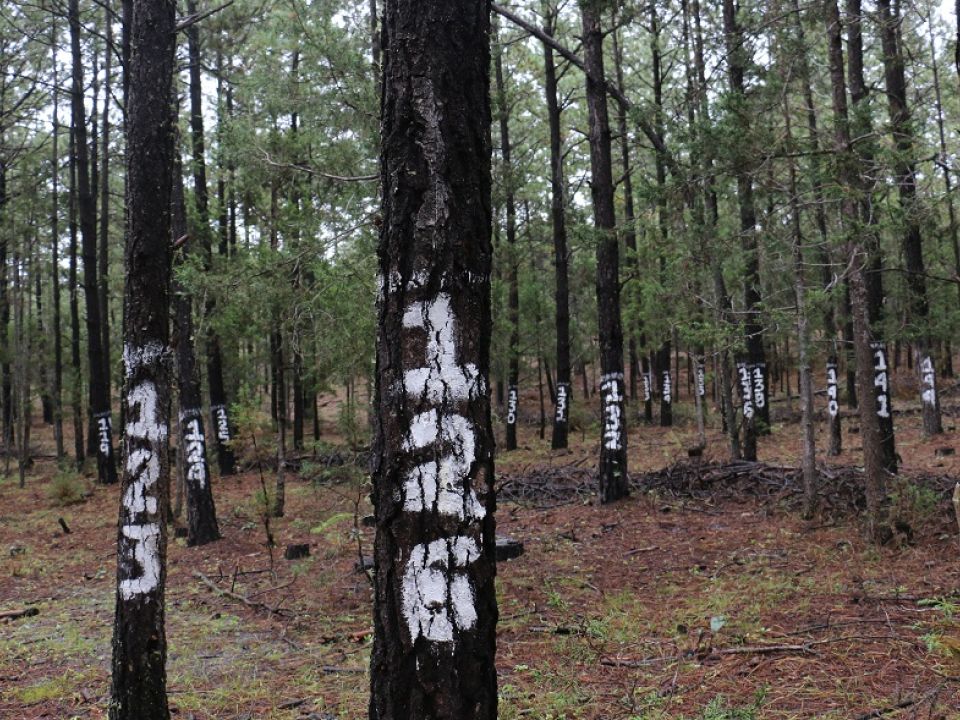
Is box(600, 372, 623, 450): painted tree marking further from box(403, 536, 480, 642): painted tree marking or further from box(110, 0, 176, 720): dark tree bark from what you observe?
box(403, 536, 480, 642): painted tree marking

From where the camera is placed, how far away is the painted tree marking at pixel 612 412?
39.2ft

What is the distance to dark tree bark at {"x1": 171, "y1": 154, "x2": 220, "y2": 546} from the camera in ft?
40.2

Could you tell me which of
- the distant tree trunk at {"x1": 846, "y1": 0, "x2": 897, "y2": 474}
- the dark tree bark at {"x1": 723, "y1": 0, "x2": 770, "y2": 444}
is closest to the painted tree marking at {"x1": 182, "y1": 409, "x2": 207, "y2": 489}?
the dark tree bark at {"x1": 723, "y1": 0, "x2": 770, "y2": 444}

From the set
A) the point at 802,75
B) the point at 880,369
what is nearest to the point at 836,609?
the point at 802,75

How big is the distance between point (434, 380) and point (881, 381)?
1468 cm

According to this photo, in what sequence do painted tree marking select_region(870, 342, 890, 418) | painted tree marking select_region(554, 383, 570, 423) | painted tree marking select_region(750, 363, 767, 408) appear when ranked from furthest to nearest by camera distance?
painted tree marking select_region(554, 383, 570, 423) < painted tree marking select_region(750, 363, 767, 408) < painted tree marking select_region(870, 342, 890, 418)

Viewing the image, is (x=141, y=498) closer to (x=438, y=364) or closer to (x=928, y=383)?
(x=438, y=364)

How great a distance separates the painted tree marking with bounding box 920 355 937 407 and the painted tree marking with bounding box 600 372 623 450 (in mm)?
11040

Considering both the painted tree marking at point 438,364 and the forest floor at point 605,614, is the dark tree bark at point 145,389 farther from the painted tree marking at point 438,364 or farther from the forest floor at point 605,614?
the painted tree marking at point 438,364

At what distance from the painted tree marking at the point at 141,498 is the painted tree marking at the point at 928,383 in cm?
1920

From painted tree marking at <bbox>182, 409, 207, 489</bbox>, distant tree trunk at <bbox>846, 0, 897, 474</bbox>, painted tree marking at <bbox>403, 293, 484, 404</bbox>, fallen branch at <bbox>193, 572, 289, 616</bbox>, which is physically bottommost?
fallen branch at <bbox>193, 572, 289, 616</bbox>

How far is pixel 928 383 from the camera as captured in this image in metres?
18.6

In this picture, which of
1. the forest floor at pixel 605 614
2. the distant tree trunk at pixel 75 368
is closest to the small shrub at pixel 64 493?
the forest floor at pixel 605 614

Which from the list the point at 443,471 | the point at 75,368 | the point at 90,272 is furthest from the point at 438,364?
the point at 75,368
